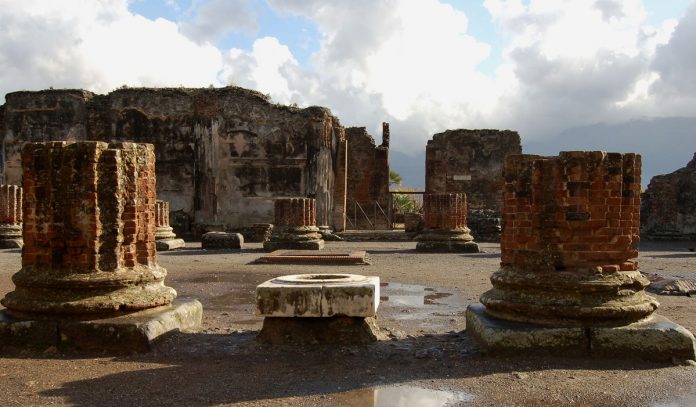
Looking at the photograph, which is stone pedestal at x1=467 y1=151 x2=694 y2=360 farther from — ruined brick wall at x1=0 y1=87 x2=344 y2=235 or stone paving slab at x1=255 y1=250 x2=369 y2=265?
ruined brick wall at x1=0 y1=87 x2=344 y2=235

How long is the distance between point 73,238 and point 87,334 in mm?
769

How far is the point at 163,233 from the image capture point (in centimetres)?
1641

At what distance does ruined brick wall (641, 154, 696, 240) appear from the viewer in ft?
67.3

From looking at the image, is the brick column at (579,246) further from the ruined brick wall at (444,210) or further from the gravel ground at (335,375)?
the ruined brick wall at (444,210)

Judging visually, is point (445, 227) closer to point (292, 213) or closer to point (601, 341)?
point (292, 213)

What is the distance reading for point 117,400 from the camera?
12.0 feet

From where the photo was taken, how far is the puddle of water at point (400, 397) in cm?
362

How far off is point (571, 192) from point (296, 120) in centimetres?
1741

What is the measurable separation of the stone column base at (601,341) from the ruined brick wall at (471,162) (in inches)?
912

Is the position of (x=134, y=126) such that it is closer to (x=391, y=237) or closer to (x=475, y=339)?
(x=391, y=237)

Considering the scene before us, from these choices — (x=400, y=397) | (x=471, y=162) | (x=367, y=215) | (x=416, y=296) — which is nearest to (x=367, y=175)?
(x=367, y=215)

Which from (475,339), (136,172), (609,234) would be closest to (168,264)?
(136,172)

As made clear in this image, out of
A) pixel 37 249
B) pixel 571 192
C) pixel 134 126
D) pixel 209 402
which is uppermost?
pixel 134 126

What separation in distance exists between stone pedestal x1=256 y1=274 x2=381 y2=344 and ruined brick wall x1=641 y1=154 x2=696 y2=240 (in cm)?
1853
